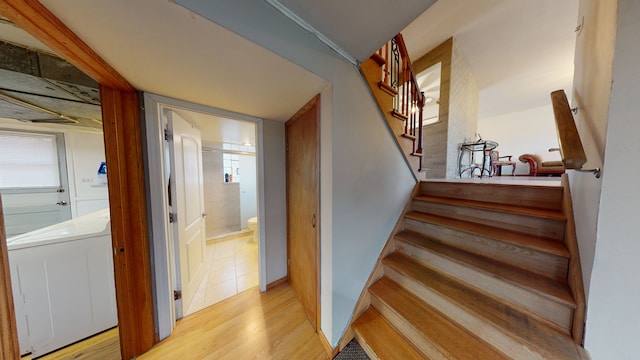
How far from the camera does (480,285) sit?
1171mm

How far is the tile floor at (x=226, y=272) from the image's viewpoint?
1.83 meters

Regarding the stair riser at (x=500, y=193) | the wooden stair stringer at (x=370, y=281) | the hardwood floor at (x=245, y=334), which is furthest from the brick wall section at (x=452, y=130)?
the hardwood floor at (x=245, y=334)

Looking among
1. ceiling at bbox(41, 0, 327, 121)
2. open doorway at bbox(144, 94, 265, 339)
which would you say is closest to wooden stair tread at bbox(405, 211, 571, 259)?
ceiling at bbox(41, 0, 327, 121)

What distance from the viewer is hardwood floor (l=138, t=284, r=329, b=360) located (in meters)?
1.29

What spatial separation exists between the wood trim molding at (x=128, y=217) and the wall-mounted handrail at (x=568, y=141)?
2.34m

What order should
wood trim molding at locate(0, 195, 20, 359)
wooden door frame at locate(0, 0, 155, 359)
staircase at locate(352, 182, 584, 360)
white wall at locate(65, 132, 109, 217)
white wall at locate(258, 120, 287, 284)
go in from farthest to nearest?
white wall at locate(65, 132, 109, 217), white wall at locate(258, 120, 287, 284), wooden door frame at locate(0, 0, 155, 359), staircase at locate(352, 182, 584, 360), wood trim molding at locate(0, 195, 20, 359)

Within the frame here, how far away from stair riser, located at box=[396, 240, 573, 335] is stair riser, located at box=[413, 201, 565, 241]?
1.60 ft

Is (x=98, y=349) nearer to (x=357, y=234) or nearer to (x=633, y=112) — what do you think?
(x=357, y=234)

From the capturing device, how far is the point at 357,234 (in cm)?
142

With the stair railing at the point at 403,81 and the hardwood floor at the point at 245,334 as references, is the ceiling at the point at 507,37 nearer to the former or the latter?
the stair railing at the point at 403,81

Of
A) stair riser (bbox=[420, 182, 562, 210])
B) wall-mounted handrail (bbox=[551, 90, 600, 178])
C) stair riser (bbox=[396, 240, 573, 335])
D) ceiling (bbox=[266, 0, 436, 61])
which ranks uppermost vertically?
ceiling (bbox=[266, 0, 436, 61])

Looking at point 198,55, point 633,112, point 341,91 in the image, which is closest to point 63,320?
point 198,55

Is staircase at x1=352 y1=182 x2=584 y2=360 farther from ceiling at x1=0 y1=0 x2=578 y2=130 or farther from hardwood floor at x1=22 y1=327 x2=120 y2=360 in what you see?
hardwood floor at x1=22 y1=327 x2=120 y2=360

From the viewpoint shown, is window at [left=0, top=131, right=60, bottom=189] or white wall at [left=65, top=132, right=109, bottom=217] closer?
window at [left=0, top=131, right=60, bottom=189]
